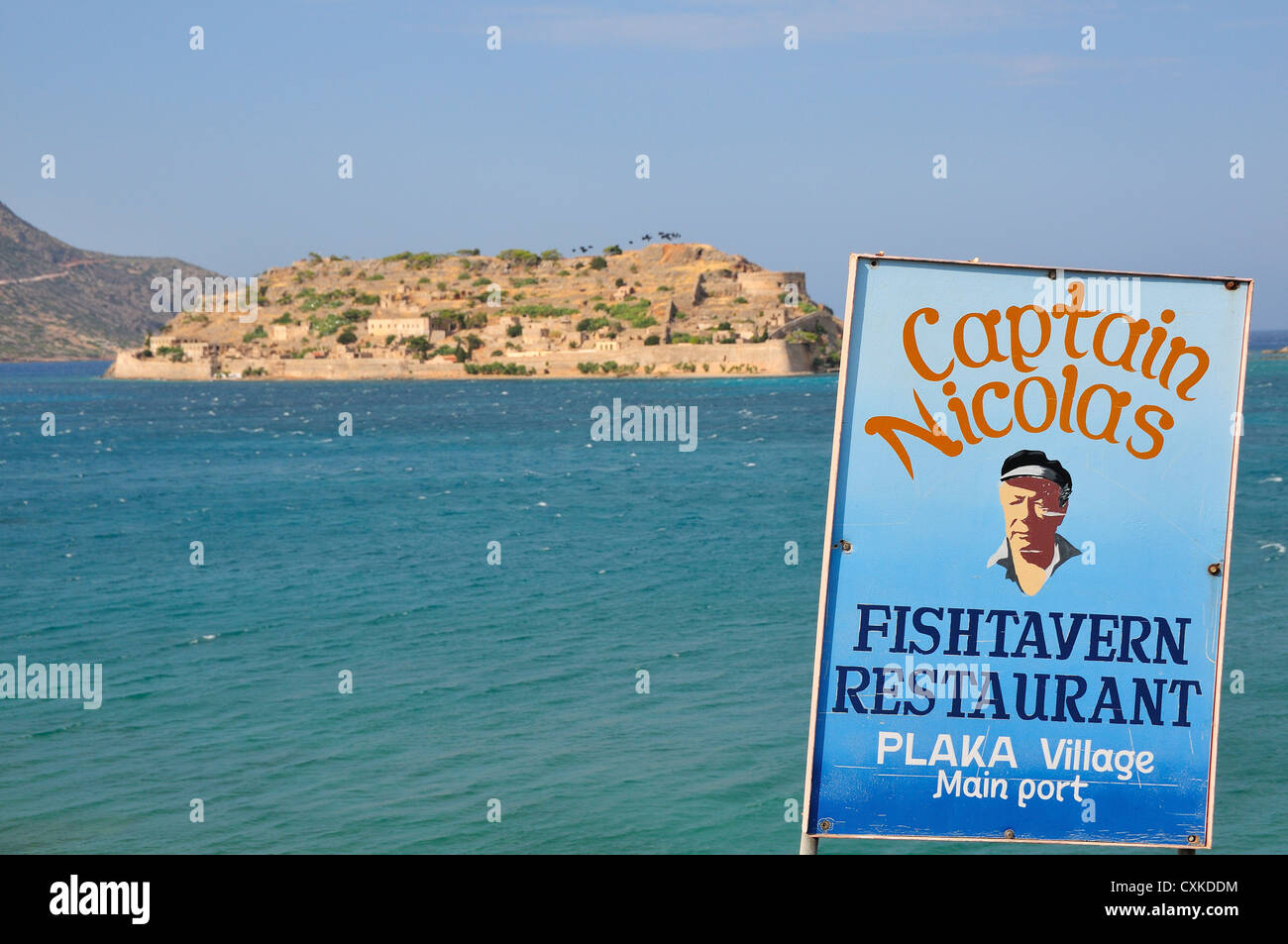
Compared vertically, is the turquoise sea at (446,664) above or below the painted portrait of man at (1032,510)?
below

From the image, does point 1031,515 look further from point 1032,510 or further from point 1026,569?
point 1026,569

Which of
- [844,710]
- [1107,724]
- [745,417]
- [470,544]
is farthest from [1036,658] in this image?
[745,417]

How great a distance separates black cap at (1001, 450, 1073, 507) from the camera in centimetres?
374

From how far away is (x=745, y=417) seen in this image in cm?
9488

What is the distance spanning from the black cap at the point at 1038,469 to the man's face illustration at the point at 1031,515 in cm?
1

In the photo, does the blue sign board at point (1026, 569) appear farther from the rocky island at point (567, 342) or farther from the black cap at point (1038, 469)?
the rocky island at point (567, 342)

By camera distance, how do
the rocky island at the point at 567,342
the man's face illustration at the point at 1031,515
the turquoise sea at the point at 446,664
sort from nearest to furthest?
Answer: the man's face illustration at the point at 1031,515
the turquoise sea at the point at 446,664
the rocky island at the point at 567,342

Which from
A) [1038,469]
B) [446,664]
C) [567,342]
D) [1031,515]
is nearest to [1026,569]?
[1031,515]

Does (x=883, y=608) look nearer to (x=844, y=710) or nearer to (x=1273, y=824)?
(x=844, y=710)

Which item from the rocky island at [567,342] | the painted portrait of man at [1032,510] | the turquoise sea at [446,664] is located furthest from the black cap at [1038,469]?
the rocky island at [567,342]

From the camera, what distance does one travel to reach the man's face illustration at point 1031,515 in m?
3.69

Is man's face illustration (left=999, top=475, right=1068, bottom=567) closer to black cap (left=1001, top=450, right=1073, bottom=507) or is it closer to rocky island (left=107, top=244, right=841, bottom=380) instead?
black cap (left=1001, top=450, right=1073, bottom=507)

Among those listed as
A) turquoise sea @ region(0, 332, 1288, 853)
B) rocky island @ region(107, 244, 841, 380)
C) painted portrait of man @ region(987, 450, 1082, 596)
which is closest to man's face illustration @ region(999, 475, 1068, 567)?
painted portrait of man @ region(987, 450, 1082, 596)

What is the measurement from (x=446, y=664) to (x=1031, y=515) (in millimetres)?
17488
